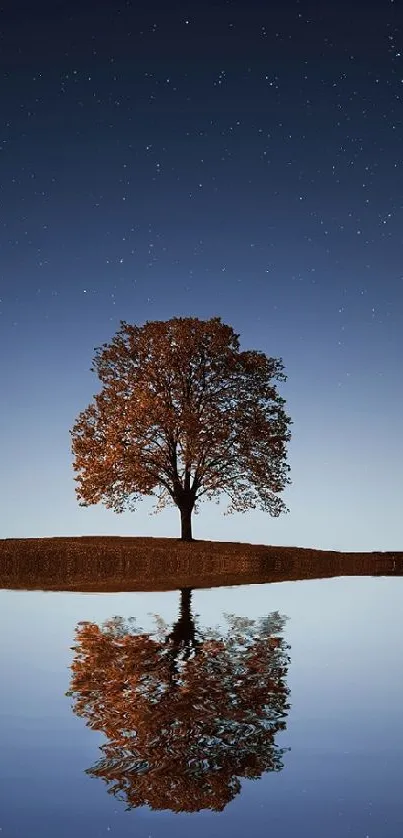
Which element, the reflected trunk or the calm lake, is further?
the reflected trunk

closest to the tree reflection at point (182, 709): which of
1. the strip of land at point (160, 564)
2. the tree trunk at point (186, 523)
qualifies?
the strip of land at point (160, 564)

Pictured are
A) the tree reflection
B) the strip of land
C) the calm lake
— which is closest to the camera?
the calm lake

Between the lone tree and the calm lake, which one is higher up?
the lone tree

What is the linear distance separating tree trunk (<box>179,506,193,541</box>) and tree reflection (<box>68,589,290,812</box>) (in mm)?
33743

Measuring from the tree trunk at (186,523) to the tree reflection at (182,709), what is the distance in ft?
111

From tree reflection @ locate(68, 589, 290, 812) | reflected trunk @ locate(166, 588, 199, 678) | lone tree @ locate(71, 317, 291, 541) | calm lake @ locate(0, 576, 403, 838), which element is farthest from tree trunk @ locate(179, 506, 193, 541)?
tree reflection @ locate(68, 589, 290, 812)

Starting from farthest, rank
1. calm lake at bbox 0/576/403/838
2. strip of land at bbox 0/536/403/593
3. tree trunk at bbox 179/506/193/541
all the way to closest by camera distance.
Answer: tree trunk at bbox 179/506/193/541
strip of land at bbox 0/536/403/593
calm lake at bbox 0/576/403/838

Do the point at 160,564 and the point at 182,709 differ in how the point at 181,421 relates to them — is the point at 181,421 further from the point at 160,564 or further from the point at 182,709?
the point at 182,709

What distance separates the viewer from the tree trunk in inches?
2099

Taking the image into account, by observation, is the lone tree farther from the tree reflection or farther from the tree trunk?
the tree reflection

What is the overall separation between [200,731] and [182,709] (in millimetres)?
1164

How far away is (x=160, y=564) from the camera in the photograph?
46.3m

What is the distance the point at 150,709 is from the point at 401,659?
7.27 m

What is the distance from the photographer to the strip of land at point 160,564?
3750cm
